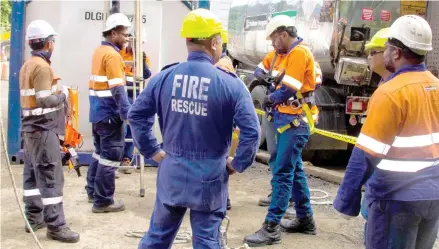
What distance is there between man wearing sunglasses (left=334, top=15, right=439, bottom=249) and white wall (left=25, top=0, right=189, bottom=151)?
530 centimetres

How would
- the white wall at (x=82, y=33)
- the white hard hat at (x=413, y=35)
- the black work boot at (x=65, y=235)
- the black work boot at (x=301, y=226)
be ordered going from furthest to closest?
the white wall at (x=82, y=33) < the black work boot at (x=301, y=226) < the black work boot at (x=65, y=235) < the white hard hat at (x=413, y=35)

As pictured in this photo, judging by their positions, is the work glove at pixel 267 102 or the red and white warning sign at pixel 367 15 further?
the red and white warning sign at pixel 367 15

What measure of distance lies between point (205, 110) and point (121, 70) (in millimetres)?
2754

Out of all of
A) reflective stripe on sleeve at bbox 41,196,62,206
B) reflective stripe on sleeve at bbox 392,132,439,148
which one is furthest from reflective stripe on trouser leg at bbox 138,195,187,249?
reflective stripe on sleeve at bbox 41,196,62,206

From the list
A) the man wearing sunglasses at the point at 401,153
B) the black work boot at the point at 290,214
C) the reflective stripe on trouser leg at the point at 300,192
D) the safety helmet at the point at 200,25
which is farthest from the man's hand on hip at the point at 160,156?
the black work boot at the point at 290,214

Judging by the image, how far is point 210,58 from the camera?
141 inches

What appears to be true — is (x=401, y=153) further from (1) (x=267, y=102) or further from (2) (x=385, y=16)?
(2) (x=385, y=16)

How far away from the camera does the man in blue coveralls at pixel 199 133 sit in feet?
11.3

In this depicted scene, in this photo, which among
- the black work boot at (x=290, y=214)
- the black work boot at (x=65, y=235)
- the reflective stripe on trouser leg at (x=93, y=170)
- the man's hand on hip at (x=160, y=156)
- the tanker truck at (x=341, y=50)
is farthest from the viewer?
the tanker truck at (x=341, y=50)

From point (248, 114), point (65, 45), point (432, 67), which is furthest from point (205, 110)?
point (432, 67)

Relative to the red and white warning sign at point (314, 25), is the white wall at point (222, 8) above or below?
above

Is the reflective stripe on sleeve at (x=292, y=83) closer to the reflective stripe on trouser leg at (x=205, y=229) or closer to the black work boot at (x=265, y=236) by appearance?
the black work boot at (x=265, y=236)

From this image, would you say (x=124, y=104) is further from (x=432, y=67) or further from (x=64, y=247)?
(x=432, y=67)

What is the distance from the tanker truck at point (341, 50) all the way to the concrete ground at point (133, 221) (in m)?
1.34
